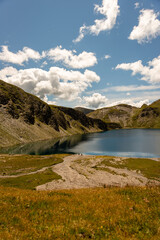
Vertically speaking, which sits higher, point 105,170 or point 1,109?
point 1,109

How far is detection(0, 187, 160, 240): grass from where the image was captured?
594 centimetres

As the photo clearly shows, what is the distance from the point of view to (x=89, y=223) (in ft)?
22.6

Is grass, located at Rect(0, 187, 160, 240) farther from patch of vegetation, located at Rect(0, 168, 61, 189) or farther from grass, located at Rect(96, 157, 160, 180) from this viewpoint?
grass, located at Rect(96, 157, 160, 180)

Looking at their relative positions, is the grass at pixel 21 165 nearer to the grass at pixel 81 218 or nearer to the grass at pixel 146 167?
the grass at pixel 146 167

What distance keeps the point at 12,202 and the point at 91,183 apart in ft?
116

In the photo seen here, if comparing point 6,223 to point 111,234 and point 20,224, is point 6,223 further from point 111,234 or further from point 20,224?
point 111,234

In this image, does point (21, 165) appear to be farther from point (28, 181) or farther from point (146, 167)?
point (146, 167)

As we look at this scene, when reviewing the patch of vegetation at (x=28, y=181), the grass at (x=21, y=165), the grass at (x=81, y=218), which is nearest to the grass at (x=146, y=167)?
the patch of vegetation at (x=28, y=181)

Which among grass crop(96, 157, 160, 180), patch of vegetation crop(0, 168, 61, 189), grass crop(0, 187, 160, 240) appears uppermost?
grass crop(0, 187, 160, 240)

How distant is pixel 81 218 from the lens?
23.7 ft

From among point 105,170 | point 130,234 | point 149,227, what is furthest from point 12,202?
point 105,170

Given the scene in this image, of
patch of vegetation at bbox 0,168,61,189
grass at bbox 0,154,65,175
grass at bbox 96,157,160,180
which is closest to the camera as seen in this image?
patch of vegetation at bbox 0,168,61,189

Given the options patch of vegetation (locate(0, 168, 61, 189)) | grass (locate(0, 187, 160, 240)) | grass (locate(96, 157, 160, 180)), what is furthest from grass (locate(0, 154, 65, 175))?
grass (locate(0, 187, 160, 240))

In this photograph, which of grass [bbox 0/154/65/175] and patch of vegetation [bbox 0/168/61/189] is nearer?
patch of vegetation [bbox 0/168/61/189]
